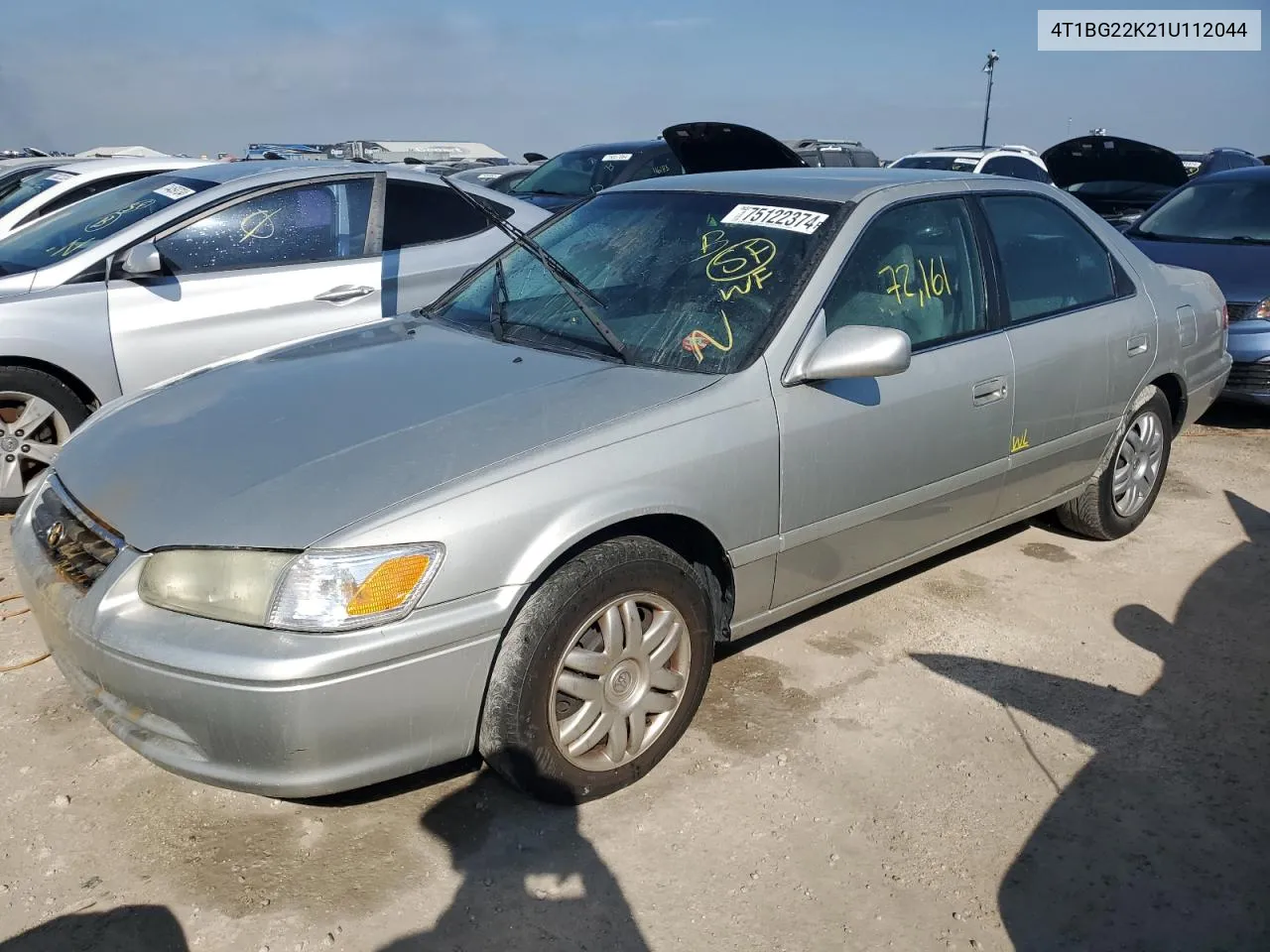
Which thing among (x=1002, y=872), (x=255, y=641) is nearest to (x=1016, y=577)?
(x=1002, y=872)

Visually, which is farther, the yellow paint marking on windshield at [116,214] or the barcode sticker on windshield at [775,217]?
the yellow paint marking on windshield at [116,214]

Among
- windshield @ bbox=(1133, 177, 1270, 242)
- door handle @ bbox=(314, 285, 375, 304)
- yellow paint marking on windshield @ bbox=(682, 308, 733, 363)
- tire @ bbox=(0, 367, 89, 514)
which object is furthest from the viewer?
windshield @ bbox=(1133, 177, 1270, 242)

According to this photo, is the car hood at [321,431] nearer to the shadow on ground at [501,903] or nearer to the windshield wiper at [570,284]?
the windshield wiper at [570,284]

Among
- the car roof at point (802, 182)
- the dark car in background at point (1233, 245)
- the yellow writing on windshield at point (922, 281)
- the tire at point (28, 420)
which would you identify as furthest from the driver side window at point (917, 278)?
the tire at point (28, 420)

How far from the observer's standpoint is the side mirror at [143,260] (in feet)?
15.4

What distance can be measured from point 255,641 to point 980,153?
551 inches

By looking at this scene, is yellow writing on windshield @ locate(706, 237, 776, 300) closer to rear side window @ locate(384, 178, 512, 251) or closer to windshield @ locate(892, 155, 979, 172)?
rear side window @ locate(384, 178, 512, 251)

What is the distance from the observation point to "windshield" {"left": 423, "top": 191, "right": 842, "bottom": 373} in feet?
10.3

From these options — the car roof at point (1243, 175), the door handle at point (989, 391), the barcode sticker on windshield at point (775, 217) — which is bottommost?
the door handle at point (989, 391)

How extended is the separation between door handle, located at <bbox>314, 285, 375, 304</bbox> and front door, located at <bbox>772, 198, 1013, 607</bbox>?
2.77 metres

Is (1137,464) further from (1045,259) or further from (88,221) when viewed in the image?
(88,221)

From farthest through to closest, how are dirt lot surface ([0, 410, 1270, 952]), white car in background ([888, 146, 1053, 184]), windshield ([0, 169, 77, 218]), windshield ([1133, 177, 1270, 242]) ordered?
white car in background ([888, 146, 1053, 184]) < windshield ([0, 169, 77, 218]) < windshield ([1133, 177, 1270, 242]) < dirt lot surface ([0, 410, 1270, 952])

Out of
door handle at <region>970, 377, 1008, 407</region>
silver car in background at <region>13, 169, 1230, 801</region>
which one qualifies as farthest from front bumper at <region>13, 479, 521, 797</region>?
door handle at <region>970, 377, 1008, 407</region>

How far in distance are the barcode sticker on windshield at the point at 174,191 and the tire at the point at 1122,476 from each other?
4445mm
